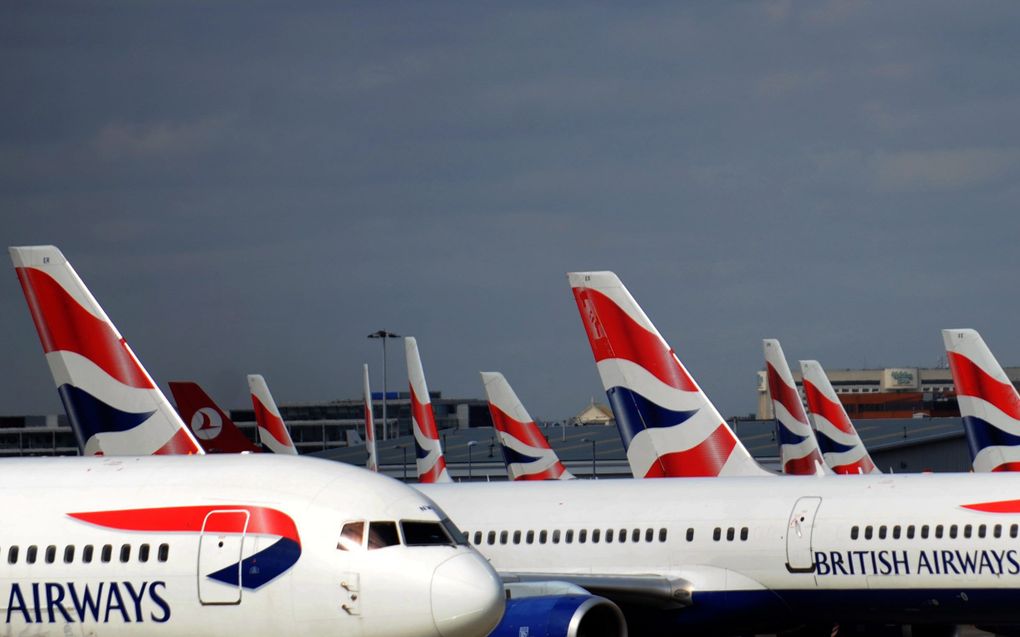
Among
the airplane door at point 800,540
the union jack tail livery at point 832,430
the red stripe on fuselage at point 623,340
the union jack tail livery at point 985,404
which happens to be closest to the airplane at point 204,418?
the red stripe on fuselage at point 623,340

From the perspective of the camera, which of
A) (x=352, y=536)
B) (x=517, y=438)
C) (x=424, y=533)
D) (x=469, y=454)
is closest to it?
(x=352, y=536)

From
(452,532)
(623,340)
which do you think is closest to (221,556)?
(452,532)

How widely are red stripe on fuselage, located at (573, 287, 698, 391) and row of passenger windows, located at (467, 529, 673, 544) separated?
18.7ft

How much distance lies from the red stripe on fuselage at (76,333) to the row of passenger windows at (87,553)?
9.81 metres

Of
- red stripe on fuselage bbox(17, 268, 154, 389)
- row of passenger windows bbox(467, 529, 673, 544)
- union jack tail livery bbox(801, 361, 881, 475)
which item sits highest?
red stripe on fuselage bbox(17, 268, 154, 389)

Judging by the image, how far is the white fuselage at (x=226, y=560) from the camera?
56.0ft

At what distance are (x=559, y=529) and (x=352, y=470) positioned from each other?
1195 cm

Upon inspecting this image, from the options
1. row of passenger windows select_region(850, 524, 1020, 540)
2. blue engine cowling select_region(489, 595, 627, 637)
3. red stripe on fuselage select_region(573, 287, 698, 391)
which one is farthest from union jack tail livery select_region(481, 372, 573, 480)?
blue engine cowling select_region(489, 595, 627, 637)

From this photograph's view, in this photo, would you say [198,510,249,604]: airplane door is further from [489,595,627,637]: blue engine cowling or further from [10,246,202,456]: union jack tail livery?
[10,246,202,456]: union jack tail livery

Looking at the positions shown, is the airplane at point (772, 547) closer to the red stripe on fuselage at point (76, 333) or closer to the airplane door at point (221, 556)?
the red stripe on fuselage at point (76, 333)

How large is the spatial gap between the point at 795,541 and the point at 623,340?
8.42m

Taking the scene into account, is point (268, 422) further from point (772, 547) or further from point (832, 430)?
point (772, 547)

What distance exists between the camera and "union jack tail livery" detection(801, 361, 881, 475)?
55250 millimetres

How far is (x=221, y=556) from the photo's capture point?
17.5m
